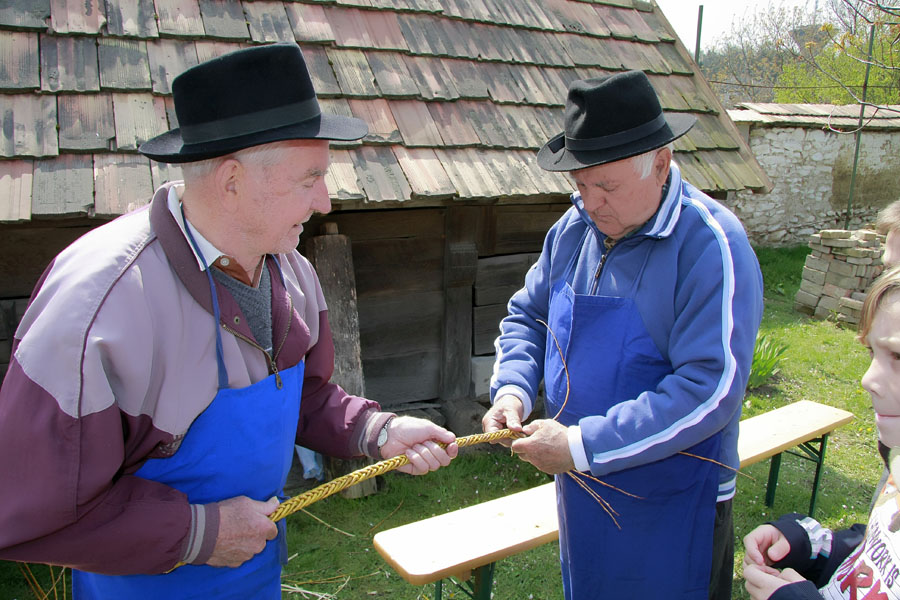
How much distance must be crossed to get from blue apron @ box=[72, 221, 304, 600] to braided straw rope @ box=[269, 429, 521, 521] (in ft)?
0.29

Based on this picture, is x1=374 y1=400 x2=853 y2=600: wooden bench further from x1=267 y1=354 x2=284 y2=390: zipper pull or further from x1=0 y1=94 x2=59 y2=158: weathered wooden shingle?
x1=0 y1=94 x2=59 y2=158: weathered wooden shingle

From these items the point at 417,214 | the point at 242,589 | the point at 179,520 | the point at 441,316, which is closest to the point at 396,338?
the point at 441,316

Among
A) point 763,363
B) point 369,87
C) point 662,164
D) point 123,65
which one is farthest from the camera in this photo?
point 763,363

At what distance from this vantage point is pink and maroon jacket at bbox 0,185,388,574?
53.3 inches

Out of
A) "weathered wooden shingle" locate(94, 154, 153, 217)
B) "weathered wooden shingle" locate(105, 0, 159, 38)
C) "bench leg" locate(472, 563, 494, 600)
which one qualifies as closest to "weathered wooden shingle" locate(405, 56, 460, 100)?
"weathered wooden shingle" locate(105, 0, 159, 38)

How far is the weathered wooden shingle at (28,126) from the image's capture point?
3.20 metres

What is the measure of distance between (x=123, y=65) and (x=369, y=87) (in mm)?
1463

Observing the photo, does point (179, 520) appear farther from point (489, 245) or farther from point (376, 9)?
point (376, 9)

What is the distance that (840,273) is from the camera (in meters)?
9.16

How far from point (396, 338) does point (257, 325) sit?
9.62 ft

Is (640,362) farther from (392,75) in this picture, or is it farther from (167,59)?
(167,59)

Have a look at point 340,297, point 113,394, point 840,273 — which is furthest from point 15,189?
point 840,273

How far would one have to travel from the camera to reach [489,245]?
4.93m

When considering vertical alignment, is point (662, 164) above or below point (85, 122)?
below
